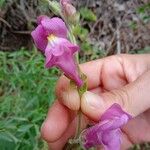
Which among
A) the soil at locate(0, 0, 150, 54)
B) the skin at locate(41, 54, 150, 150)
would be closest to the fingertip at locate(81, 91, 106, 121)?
the skin at locate(41, 54, 150, 150)

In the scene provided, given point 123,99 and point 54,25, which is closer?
point 54,25

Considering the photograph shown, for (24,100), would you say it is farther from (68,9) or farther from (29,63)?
(68,9)

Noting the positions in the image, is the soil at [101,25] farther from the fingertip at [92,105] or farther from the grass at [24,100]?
the fingertip at [92,105]

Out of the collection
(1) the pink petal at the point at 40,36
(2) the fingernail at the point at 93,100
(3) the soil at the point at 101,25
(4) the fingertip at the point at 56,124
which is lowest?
(3) the soil at the point at 101,25

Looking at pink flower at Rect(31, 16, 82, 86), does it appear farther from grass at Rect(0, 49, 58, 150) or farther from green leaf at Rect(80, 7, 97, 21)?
green leaf at Rect(80, 7, 97, 21)

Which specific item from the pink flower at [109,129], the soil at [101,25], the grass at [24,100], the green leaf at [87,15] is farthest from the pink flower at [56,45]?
the green leaf at [87,15]

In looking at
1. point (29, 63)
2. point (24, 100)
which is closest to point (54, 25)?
point (24, 100)

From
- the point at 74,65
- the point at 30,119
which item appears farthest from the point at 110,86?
the point at 74,65
